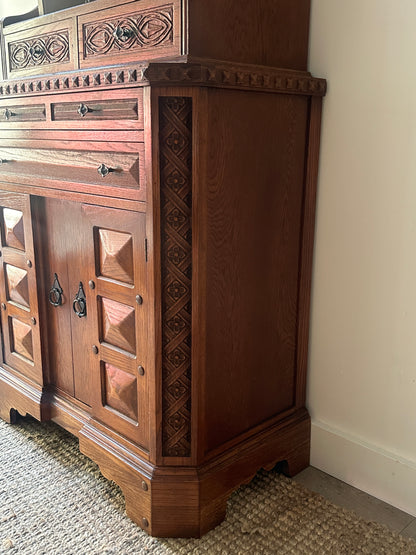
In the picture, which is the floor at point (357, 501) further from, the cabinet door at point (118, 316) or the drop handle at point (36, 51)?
the drop handle at point (36, 51)

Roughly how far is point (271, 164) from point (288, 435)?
846 millimetres

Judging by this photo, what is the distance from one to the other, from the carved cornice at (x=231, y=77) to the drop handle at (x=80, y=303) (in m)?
0.70

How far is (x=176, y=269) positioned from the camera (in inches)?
53.1

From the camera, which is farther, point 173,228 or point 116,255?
point 116,255

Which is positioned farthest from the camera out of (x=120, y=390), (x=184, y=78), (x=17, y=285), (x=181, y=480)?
(x=17, y=285)

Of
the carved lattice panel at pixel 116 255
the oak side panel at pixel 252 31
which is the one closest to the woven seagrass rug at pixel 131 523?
the carved lattice panel at pixel 116 255

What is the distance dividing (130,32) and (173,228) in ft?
1.62

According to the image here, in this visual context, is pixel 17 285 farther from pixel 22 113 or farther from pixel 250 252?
pixel 250 252

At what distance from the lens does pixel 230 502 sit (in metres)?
1.61

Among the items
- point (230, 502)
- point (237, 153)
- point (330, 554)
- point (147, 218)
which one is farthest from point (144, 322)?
point (330, 554)

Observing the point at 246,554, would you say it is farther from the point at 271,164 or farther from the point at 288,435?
the point at 271,164

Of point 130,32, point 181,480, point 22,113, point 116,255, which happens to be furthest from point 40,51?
point 181,480

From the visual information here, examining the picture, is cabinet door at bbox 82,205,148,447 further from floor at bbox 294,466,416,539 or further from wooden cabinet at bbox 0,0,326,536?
floor at bbox 294,466,416,539

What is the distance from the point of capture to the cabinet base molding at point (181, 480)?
1446 millimetres
